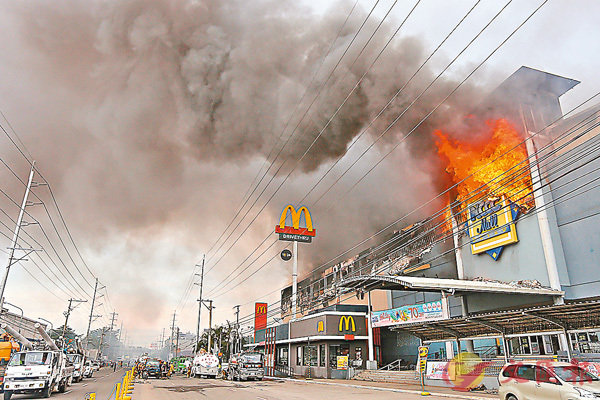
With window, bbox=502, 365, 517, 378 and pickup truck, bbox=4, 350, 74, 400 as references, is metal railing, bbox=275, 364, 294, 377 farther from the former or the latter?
window, bbox=502, 365, 517, 378

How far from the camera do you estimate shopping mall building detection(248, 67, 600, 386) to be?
2109 centimetres

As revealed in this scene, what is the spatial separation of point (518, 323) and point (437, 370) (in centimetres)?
644

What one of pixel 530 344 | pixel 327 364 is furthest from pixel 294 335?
pixel 530 344

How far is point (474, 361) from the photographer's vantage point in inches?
874

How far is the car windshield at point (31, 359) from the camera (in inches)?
771

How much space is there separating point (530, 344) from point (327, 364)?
703 inches

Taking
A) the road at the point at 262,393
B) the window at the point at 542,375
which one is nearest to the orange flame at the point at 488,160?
the road at the point at 262,393

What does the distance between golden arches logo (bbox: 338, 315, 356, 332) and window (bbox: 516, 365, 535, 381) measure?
2451cm

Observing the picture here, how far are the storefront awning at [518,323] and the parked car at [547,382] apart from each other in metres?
4.98

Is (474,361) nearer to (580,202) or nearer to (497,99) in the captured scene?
(580,202)

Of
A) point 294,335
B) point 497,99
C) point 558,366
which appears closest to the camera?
point 558,366

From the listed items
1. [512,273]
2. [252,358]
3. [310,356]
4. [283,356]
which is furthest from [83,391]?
[283,356]

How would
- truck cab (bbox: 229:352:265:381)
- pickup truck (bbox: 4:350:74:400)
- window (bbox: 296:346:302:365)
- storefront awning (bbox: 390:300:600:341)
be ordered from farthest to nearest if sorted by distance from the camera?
window (bbox: 296:346:302:365), truck cab (bbox: 229:352:265:381), pickup truck (bbox: 4:350:74:400), storefront awning (bbox: 390:300:600:341)

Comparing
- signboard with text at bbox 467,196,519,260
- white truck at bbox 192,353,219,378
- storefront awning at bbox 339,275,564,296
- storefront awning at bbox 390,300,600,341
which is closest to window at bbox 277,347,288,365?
white truck at bbox 192,353,219,378
